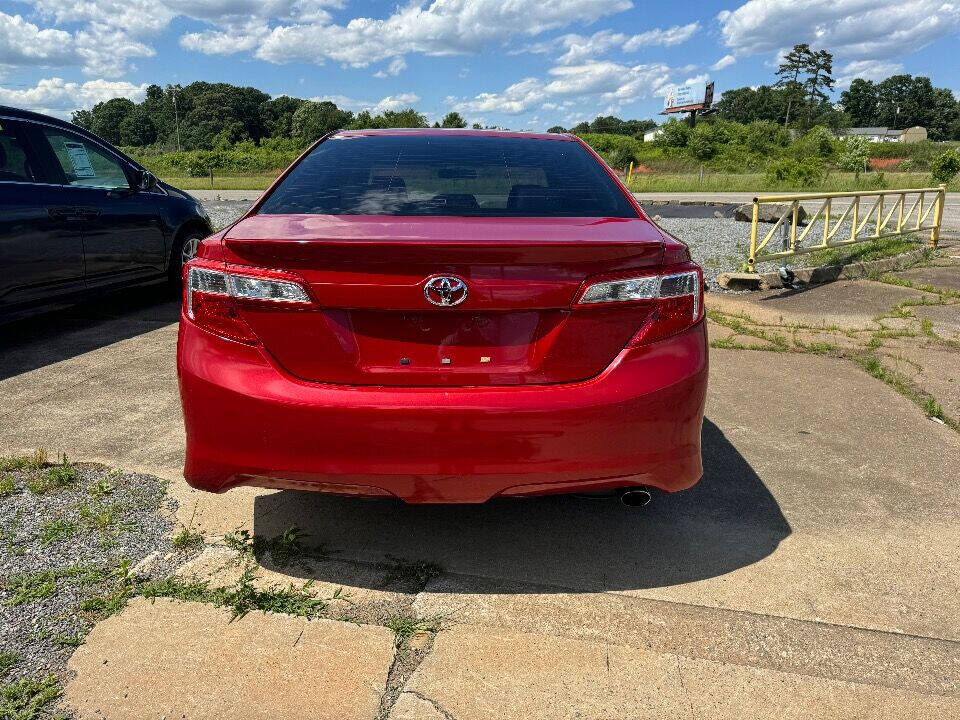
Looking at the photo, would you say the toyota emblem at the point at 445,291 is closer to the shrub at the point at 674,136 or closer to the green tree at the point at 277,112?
the shrub at the point at 674,136

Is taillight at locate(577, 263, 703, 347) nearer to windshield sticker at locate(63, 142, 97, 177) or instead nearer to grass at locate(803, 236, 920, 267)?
windshield sticker at locate(63, 142, 97, 177)

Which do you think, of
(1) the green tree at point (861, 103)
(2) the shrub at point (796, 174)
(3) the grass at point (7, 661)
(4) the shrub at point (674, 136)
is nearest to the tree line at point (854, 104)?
(1) the green tree at point (861, 103)

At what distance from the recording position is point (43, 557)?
8.96ft

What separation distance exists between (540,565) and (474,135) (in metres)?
2.02

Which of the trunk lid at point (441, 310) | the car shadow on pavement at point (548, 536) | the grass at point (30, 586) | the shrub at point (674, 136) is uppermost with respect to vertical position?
the shrub at point (674, 136)

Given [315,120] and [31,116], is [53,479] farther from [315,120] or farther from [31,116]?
[315,120]

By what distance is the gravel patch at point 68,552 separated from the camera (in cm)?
229

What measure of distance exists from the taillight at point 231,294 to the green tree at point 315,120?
81.7 meters

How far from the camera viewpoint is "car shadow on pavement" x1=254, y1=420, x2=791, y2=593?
271 cm

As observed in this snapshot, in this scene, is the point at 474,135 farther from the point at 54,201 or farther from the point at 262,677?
the point at 54,201

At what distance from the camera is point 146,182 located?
684cm

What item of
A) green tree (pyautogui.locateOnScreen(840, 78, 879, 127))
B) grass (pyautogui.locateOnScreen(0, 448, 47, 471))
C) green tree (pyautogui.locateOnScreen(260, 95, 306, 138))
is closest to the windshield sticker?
grass (pyautogui.locateOnScreen(0, 448, 47, 471))

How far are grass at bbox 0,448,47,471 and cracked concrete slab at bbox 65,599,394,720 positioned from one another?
1.43m

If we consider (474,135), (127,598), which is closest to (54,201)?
(474,135)
